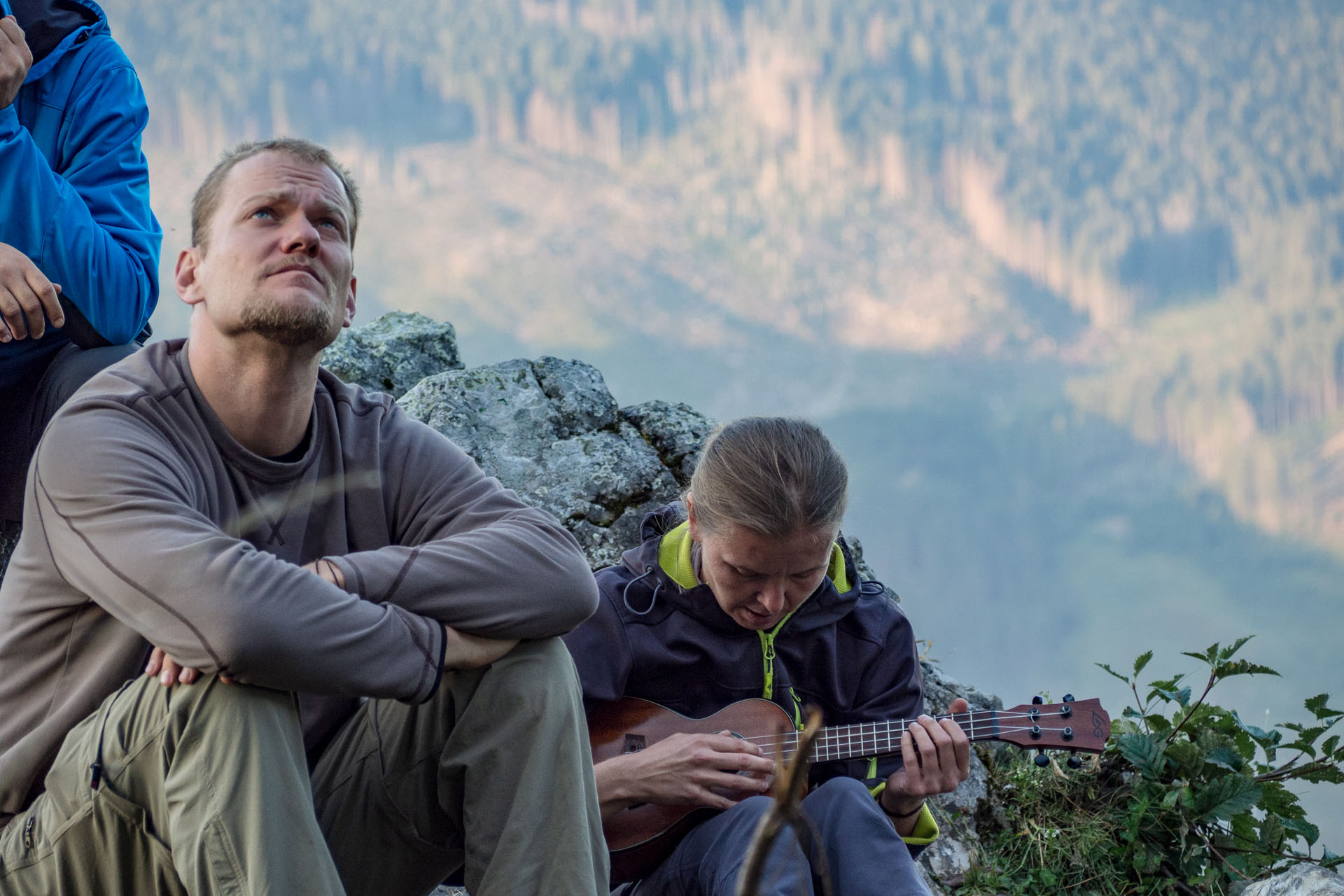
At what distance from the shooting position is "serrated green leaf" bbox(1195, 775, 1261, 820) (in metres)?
4.78

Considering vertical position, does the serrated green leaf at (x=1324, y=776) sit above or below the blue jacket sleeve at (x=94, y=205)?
below

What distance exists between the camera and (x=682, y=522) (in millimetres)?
3859

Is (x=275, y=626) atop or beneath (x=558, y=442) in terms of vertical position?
atop

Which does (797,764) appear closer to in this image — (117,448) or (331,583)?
(331,583)

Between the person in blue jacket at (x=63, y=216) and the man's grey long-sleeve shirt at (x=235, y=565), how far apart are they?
3.16 ft

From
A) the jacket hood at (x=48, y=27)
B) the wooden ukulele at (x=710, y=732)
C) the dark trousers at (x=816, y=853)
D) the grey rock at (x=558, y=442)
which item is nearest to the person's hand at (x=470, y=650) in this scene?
the wooden ukulele at (x=710, y=732)

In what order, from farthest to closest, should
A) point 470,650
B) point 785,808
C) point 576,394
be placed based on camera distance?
point 576,394, point 470,650, point 785,808

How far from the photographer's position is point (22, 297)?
3.48 m

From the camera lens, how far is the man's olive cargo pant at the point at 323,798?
7.21 feet

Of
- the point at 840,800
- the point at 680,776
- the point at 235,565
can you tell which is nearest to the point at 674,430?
the point at 680,776

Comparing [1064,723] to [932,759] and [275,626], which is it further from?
[275,626]

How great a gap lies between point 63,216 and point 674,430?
2813 mm

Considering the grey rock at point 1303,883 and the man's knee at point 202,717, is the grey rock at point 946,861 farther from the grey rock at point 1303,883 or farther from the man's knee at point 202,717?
the man's knee at point 202,717

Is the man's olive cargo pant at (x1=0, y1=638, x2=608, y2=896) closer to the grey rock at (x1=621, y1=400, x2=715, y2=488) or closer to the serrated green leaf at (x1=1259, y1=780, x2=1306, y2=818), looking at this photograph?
the grey rock at (x1=621, y1=400, x2=715, y2=488)
